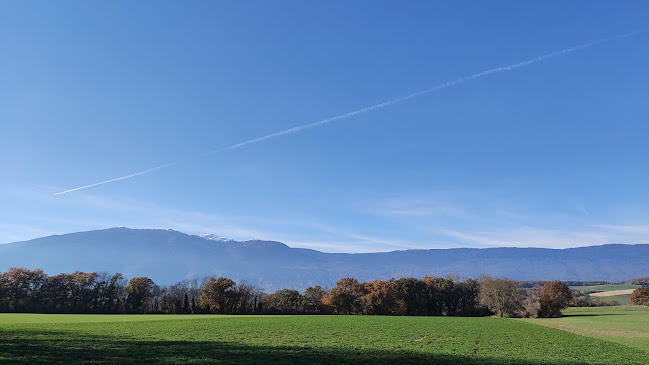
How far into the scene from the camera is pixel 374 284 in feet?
384

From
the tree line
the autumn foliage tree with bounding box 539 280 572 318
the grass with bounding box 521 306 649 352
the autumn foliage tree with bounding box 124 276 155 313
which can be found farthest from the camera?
the autumn foliage tree with bounding box 124 276 155 313

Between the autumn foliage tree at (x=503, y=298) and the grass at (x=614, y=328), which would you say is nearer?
the grass at (x=614, y=328)

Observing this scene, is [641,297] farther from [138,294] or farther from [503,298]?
[138,294]

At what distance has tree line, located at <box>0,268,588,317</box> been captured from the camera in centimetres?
9944

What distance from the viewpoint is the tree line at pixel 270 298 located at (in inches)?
3915

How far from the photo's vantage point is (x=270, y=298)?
115625 mm

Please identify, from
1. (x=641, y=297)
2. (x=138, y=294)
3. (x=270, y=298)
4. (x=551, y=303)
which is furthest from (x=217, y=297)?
(x=641, y=297)

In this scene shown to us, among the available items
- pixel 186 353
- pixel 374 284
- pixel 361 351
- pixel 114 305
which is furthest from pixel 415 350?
pixel 114 305

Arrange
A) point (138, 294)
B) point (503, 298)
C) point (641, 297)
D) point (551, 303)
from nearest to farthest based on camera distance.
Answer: point (551, 303)
point (138, 294)
point (503, 298)
point (641, 297)

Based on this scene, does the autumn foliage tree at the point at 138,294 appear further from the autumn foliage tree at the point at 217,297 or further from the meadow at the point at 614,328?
the meadow at the point at 614,328

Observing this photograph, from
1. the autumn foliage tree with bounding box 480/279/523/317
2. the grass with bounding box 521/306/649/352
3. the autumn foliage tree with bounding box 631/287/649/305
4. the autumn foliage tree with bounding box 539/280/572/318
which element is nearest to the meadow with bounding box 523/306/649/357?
the grass with bounding box 521/306/649/352

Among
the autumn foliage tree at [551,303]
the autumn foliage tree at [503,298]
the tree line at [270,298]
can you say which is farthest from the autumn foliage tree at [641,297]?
the autumn foliage tree at [503,298]

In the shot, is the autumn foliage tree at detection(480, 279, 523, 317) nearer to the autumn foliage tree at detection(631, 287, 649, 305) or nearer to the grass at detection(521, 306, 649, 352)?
the grass at detection(521, 306, 649, 352)

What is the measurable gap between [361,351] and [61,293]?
334ft
